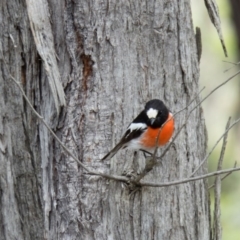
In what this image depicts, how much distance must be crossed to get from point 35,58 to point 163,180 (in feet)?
3.43

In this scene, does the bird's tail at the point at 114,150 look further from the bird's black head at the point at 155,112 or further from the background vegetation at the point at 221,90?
the background vegetation at the point at 221,90

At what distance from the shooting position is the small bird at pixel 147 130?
11.0 feet

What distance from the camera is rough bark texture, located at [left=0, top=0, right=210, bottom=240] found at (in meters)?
3.44

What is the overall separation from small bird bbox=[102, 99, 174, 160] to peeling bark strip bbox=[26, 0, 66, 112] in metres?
0.39

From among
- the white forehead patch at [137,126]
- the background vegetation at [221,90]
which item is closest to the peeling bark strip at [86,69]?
the white forehead patch at [137,126]

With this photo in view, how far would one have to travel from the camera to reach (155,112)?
Answer: 3.31 m

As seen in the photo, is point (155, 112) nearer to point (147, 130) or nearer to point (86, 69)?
point (147, 130)

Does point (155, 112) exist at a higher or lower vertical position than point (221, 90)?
lower

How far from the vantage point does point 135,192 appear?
11.3ft

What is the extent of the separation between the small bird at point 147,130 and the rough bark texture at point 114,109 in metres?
0.09

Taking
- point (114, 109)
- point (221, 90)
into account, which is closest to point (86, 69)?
point (114, 109)

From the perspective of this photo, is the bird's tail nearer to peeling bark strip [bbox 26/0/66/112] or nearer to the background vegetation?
peeling bark strip [bbox 26/0/66/112]

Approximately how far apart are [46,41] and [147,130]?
0.75 meters

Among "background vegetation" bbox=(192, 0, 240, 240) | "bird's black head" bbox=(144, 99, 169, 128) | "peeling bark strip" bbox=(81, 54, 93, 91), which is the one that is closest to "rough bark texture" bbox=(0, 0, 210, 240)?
"peeling bark strip" bbox=(81, 54, 93, 91)
